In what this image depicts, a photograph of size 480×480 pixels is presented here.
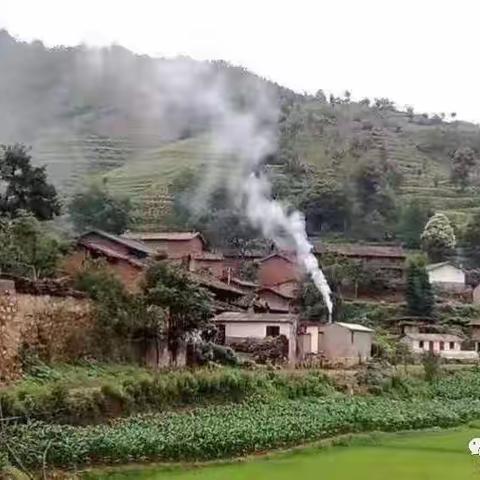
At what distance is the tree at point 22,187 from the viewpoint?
41750 mm

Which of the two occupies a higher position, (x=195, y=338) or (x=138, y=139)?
(x=138, y=139)

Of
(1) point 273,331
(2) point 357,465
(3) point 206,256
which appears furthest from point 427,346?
(2) point 357,465

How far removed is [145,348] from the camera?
109 ft

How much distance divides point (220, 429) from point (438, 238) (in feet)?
161

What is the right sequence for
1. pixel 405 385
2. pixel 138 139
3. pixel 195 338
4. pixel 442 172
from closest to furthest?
pixel 195 338 < pixel 405 385 < pixel 138 139 < pixel 442 172

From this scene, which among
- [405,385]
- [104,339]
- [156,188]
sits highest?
[156,188]

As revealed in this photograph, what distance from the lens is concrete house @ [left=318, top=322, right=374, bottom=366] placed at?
153 ft

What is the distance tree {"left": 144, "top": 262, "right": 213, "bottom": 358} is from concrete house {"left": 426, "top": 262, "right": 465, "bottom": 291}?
3499cm

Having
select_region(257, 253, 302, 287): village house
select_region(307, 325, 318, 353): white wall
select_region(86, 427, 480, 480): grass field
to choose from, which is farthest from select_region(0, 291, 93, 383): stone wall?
select_region(257, 253, 302, 287): village house

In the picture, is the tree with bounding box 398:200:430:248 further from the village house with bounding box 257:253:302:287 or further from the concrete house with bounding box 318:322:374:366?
the concrete house with bounding box 318:322:374:366

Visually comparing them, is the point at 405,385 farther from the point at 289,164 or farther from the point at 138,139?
the point at 289,164

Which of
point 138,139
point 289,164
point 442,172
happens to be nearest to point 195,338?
point 138,139

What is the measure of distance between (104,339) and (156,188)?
4828cm

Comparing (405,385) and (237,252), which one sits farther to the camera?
(237,252)
